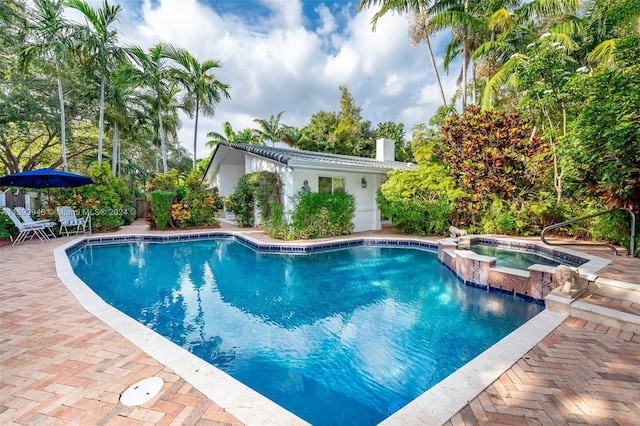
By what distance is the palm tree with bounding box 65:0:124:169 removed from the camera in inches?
586

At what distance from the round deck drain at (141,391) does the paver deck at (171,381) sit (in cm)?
7

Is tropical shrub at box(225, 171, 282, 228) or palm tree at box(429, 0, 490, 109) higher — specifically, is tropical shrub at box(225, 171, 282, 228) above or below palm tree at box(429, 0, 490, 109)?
below

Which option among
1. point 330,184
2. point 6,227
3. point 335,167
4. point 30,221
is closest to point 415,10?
point 335,167

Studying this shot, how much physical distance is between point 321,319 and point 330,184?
9.01 meters

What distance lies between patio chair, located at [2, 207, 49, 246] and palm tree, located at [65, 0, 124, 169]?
8.97 metres

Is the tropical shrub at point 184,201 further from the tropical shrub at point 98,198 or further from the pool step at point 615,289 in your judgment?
the pool step at point 615,289

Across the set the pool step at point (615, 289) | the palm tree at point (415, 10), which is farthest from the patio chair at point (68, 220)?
the palm tree at point (415, 10)

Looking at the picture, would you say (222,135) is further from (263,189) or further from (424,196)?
(424,196)

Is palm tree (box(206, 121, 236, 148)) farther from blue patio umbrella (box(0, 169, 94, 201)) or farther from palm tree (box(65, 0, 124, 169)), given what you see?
blue patio umbrella (box(0, 169, 94, 201))

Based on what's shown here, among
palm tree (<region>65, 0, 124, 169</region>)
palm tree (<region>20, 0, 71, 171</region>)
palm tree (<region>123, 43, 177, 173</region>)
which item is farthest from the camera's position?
palm tree (<region>123, 43, 177, 173</region>)

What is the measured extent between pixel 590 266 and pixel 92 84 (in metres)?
26.8

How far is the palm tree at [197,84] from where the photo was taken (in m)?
20.2

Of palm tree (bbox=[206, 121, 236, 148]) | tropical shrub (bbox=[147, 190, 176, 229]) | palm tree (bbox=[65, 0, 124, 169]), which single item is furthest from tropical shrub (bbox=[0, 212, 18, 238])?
palm tree (bbox=[206, 121, 236, 148])

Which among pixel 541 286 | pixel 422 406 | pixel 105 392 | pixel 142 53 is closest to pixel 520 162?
pixel 541 286
